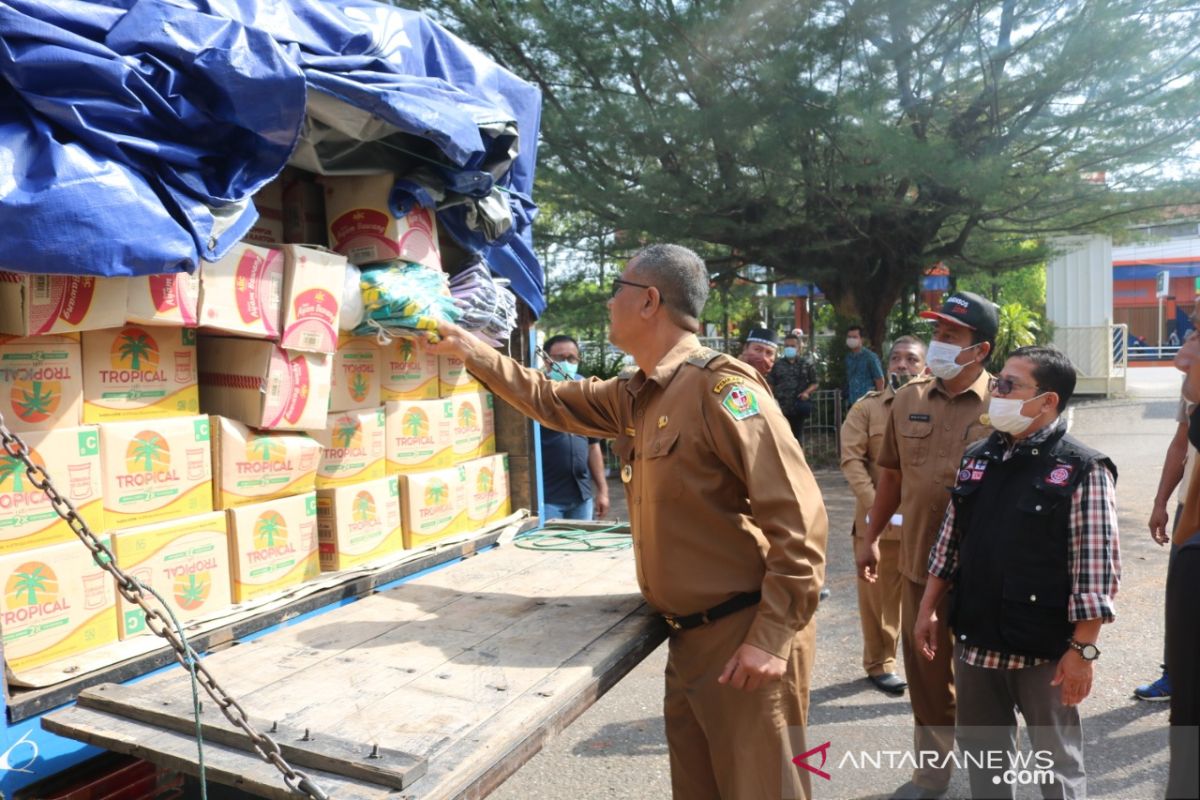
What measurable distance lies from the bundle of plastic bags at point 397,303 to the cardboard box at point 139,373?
600mm

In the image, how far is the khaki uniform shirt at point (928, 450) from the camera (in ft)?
11.9

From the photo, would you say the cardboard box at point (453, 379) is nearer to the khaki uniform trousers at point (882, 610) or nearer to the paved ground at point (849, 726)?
the paved ground at point (849, 726)

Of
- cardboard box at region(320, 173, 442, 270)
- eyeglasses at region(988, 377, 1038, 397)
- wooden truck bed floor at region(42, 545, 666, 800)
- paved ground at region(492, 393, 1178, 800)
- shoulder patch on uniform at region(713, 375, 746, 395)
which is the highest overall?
cardboard box at region(320, 173, 442, 270)

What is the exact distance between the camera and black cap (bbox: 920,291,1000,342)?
3734 millimetres

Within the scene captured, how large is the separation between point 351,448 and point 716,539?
138cm

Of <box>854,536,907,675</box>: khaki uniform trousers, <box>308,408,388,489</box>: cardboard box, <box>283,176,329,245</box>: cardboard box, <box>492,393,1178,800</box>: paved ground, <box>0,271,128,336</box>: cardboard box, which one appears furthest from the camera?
<box>854,536,907,675</box>: khaki uniform trousers

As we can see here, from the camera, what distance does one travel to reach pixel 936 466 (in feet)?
12.1

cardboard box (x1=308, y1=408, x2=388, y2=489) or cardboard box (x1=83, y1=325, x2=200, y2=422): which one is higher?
cardboard box (x1=83, y1=325, x2=200, y2=422)

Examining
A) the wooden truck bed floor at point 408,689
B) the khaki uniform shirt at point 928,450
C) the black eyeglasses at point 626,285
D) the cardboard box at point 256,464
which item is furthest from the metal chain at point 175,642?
the khaki uniform shirt at point 928,450

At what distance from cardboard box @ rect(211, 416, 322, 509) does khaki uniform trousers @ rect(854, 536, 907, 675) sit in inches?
124

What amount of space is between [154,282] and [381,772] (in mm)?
1452

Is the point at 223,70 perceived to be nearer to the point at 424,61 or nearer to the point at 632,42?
the point at 424,61

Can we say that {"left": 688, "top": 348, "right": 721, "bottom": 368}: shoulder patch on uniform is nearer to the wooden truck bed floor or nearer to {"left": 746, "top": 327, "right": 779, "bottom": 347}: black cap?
the wooden truck bed floor

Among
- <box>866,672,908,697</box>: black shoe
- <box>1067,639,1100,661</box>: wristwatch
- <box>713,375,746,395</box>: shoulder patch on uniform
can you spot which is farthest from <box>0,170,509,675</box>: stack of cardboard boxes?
<box>866,672,908,697</box>: black shoe
